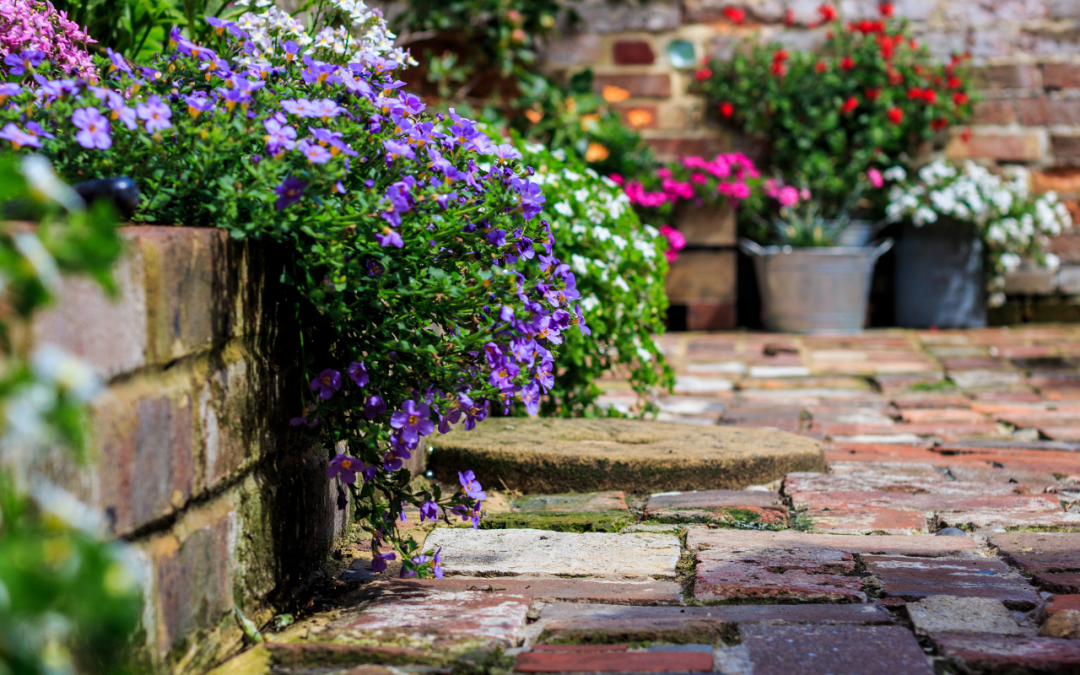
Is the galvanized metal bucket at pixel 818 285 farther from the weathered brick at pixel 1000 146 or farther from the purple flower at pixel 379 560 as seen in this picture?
the purple flower at pixel 379 560

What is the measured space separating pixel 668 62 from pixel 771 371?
272 centimetres

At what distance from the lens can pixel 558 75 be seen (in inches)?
255

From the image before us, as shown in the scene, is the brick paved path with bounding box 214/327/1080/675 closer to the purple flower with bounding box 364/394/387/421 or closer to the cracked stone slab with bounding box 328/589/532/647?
the cracked stone slab with bounding box 328/589/532/647

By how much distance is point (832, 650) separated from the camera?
1.35 metres

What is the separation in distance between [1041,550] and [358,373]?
1.28 m

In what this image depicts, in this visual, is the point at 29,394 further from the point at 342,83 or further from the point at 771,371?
the point at 771,371

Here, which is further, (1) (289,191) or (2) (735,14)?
(2) (735,14)

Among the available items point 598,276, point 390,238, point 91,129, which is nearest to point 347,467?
point 390,238

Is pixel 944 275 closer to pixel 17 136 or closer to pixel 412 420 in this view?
pixel 412 420

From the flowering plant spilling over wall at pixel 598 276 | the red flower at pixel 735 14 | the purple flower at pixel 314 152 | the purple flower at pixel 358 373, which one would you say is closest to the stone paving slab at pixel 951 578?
the purple flower at pixel 358 373

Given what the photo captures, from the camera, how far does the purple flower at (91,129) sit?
119 centimetres

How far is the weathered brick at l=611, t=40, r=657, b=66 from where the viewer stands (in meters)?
6.41

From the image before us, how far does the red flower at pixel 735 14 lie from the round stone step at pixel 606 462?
14.7 ft

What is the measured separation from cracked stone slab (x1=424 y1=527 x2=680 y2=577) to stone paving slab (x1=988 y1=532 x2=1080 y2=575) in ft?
1.98
